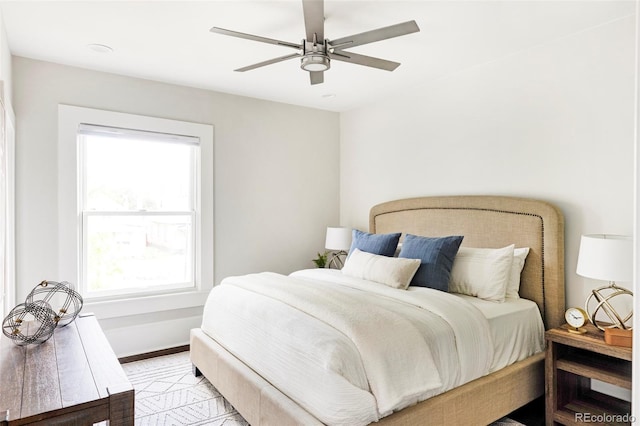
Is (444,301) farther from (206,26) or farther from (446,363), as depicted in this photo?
(206,26)

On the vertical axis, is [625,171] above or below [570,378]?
above

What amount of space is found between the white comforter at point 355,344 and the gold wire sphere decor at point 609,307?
0.73 metres

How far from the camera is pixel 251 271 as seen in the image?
4.36 meters

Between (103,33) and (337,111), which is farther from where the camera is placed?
(337,111)

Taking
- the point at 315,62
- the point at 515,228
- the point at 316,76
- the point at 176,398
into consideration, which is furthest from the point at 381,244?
the point at 176,398

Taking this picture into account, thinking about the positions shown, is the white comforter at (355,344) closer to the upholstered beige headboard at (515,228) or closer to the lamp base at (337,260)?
the upholstered beige headboard at (515,228)

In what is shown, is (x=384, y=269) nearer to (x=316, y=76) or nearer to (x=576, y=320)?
(x=576, y=320)

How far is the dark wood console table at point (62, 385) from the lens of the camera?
4.10 ft

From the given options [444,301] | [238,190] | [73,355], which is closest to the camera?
[73,355]

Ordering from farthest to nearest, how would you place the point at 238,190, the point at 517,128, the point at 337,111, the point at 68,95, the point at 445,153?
the point at 337,111
the point at 238,190
the point at 445,153
the point at 68,95
the point at 517,128

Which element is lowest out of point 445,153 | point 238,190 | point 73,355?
point 73,355

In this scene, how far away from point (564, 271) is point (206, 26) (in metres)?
3.01

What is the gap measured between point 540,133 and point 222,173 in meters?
2.89

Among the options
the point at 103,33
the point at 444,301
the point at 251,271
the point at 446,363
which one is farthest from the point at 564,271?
the point at 103,33
